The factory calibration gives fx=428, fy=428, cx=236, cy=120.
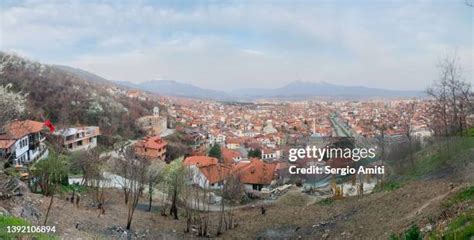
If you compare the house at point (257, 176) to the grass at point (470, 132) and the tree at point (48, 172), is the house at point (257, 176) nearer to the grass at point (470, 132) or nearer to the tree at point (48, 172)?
the grass at point (470, 132)

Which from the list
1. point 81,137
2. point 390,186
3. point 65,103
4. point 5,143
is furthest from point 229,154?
point 65,103

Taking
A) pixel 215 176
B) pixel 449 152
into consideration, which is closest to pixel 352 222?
pixel 449 152

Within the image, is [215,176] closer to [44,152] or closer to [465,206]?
[44,152]

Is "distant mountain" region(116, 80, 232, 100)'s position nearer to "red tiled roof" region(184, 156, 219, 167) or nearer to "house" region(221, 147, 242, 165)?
"house" region(221, 147, 242, 165)

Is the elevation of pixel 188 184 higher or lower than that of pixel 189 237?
higher

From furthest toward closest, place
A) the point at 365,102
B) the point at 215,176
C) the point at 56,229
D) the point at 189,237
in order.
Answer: the point at 365,102, the point at 215,176, the point at 189,237, the point at 56,229

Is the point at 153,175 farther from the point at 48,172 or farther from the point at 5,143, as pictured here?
the point at 5,143

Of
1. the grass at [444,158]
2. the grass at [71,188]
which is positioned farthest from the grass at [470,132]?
the grass at [71,188]

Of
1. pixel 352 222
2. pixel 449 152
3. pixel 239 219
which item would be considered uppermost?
pixel 449 152
